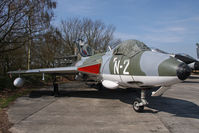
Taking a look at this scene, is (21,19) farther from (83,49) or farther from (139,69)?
(139,69)

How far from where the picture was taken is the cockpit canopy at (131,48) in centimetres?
593

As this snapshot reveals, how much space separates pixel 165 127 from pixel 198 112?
257 centimetres

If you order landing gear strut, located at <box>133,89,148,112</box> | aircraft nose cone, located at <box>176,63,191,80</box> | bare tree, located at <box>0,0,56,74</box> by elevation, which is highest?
bare tree, located at <box>0,0,56,74</box>

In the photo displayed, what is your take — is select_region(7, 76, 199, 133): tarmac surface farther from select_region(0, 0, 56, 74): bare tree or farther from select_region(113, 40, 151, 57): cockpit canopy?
select_region(0, 0, 56, 74): bare tree

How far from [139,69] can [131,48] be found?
1207 millimetres

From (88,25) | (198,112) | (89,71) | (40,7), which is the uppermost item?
(88,25)

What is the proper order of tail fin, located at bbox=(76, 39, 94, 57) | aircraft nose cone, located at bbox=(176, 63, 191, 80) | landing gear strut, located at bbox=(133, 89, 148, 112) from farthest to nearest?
1. tail fin, located at bbox=(76, 39, 94, 57)
2. landing gear strut, located at bbox=(133, 89, 148, 112)
3. aircraft nose cone, located at bbox=(176, 63, 191, 80)

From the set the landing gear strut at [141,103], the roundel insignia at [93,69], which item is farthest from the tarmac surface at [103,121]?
the roundel insignia at [93,69]

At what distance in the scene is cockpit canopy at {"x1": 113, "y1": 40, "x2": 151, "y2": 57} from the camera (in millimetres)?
5929

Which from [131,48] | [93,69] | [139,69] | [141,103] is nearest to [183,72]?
[139,69]

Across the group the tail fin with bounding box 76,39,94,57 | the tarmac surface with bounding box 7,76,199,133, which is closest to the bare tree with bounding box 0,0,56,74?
the tail fin with bounding box 76,39,94,57

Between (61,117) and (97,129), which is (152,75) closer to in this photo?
(97,129)

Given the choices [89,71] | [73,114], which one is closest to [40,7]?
[89,71]

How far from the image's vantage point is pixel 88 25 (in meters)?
30.6
